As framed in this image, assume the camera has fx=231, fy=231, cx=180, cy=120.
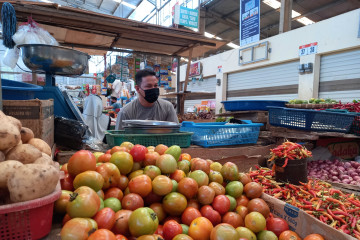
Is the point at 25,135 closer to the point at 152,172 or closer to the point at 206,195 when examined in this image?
the point at 152,172

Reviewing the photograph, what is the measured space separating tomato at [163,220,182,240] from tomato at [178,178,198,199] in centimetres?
21

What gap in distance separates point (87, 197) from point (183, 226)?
554 millimetres

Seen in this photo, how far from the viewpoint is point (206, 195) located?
1444mm

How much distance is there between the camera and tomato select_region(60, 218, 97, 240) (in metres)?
0.96

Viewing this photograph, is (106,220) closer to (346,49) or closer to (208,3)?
(346,49)

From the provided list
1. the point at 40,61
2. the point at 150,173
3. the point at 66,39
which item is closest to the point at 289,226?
the point at 150,173

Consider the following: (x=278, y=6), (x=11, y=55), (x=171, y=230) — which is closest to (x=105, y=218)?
(x=171, y=230)

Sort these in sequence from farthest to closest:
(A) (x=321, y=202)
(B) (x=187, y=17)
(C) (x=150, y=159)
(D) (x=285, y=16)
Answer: (D) (x=285, y=16) → (B) (x=187, y=17) → (A) (x=321, y=202) → (C) (x=150, y=159)

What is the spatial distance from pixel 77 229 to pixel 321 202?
6.92 feet

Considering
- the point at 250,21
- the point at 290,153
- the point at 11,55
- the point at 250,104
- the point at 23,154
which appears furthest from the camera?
the point at 250,21

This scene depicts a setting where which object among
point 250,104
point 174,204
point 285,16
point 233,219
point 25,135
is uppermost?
point 285,16

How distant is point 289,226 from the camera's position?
1604 millimetres

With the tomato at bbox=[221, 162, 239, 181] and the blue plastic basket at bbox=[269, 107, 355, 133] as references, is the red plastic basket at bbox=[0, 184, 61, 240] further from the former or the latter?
the blue plastic basket at bbox=[269, 107, 355, 133]

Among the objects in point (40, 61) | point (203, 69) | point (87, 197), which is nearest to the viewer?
point (87, 197)
